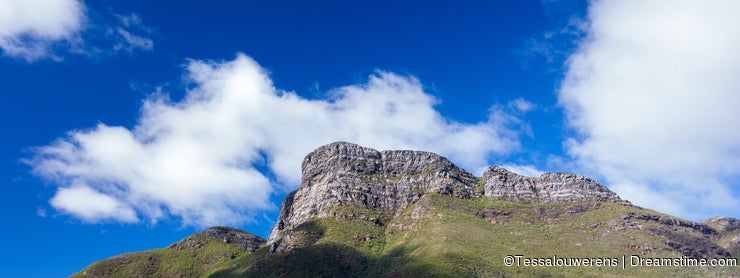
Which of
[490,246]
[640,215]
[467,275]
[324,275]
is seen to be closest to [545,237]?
[490,246]

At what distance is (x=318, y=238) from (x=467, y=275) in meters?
66.0

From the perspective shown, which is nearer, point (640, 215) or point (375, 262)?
point (375, 262)

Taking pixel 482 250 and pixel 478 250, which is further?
pixel 482 250

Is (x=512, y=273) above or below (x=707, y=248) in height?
below

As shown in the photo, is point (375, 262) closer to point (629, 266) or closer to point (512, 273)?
point (512, 273)

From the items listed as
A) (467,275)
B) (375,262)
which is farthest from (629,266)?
(375,262)

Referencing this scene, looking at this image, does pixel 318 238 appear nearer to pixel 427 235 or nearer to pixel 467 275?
pixel 427 235

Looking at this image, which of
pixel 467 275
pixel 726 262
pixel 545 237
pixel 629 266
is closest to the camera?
pixel 467 275

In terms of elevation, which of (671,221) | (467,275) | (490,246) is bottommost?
(467,275)

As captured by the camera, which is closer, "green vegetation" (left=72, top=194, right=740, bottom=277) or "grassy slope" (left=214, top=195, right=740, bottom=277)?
"grassy slope" (left=214, top=195, right=740, bottom=277)

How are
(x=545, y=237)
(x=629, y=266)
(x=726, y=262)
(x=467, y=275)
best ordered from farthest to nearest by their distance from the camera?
(x=545, y=237), (x=726, y=262), (x=629, y=266), (x=467, y=275)

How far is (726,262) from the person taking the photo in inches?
6954

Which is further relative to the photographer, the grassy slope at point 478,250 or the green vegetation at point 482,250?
the green vegetation at point 482,250

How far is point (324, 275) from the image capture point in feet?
564
